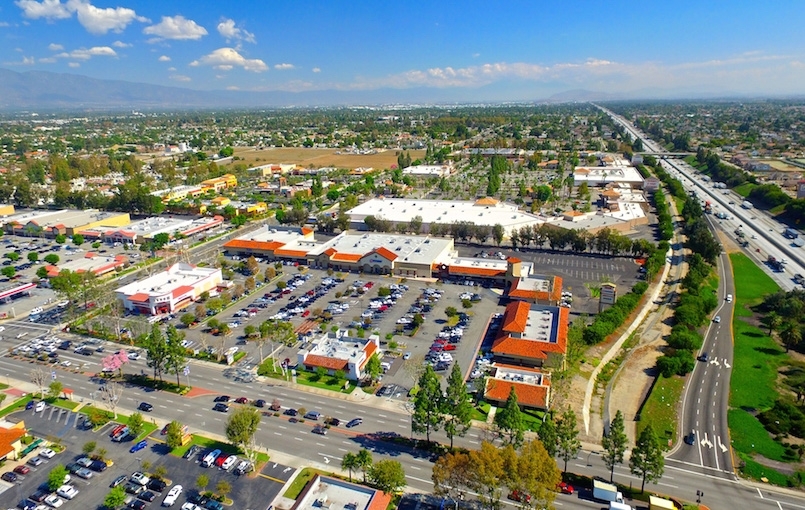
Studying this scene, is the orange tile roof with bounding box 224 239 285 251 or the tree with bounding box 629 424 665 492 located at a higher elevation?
the orange tile roof with bounding box 224 239 285 251

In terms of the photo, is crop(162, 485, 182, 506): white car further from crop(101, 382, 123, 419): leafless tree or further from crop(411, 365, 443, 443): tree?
crop(411, 365, 443, 443): tree

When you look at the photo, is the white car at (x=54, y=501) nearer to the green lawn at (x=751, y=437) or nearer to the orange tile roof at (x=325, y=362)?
the orange tile roof at (x=325, y=362)

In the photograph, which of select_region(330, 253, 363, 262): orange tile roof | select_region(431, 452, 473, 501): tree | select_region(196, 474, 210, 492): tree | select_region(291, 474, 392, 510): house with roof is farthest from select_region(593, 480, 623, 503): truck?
select_region(330, 253, 363, 262): orange tile roof

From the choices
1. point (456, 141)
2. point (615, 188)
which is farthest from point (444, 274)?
point (456, 141)

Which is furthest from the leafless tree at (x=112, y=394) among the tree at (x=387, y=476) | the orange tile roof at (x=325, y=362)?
the tree at (x=387, y=476)

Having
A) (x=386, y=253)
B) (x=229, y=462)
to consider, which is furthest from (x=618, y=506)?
(x=386, y=253)

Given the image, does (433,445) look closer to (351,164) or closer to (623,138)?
(351,164)

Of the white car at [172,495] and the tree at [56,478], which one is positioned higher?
the tree at [56,478]
